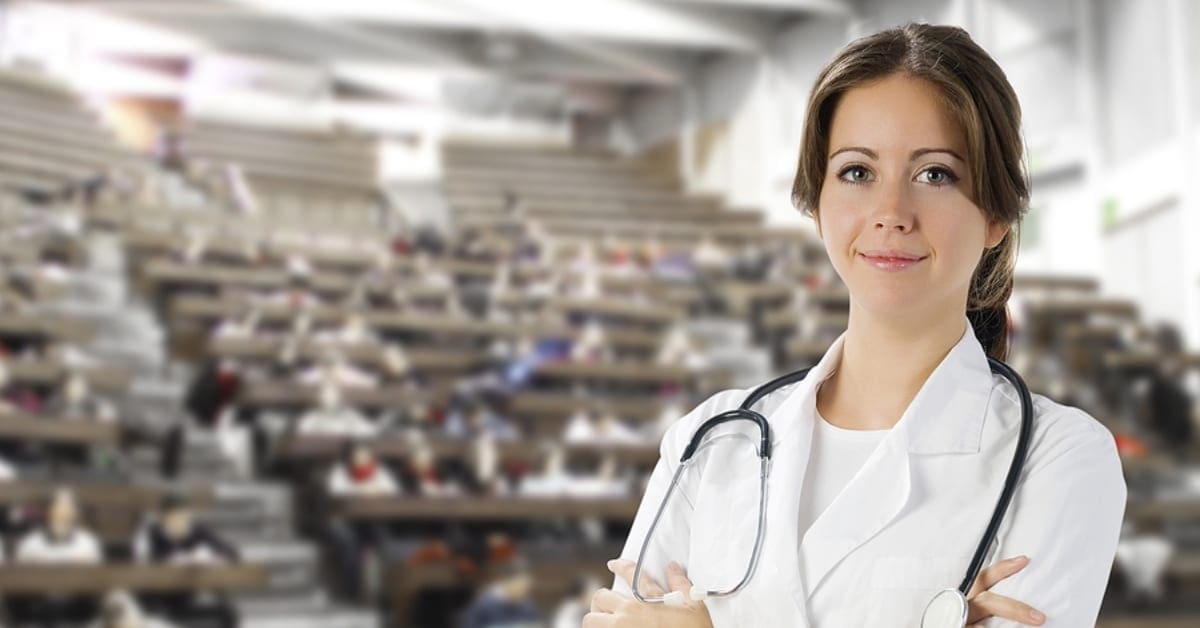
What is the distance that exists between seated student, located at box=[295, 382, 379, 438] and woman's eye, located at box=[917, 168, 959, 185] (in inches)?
200

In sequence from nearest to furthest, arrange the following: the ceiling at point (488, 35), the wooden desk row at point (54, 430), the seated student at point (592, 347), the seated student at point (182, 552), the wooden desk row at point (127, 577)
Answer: the wooden desk row at point (127, 577), the seated student at point (182, 552), the wooden desk row at point (54, 430), the seated student at point (592, 347), the ceiling at point (488, 35)

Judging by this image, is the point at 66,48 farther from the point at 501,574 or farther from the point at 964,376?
the point at 964,376

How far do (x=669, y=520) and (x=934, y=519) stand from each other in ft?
0.49

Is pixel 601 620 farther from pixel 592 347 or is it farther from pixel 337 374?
pixel 592 347

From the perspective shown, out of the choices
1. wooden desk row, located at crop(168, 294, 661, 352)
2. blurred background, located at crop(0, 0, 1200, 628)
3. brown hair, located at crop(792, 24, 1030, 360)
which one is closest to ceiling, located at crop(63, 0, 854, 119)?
blurred background, located at crop(0, 0, 1200, 628)

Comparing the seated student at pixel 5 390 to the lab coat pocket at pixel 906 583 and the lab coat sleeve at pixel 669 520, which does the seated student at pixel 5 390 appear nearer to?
the lab coat sleeve at pixel 669 520

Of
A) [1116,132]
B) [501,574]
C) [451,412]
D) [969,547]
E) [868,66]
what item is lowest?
[501,574]

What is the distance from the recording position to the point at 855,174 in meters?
0.69

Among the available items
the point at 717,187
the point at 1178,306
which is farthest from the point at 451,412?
the point at 717,187

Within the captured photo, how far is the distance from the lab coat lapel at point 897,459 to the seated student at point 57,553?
3957 mm

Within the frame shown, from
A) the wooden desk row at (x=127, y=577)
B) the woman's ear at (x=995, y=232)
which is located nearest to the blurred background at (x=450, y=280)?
the wooden desk row at (x=127, y=577)

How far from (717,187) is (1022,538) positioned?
39.9ft

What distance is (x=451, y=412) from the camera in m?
6.03

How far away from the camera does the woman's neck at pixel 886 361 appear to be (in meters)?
0.69
